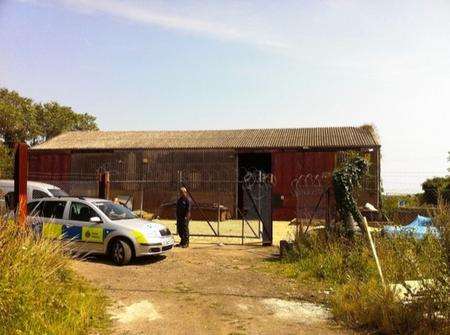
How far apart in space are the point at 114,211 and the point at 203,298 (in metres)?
5.07

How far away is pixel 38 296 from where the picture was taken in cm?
666

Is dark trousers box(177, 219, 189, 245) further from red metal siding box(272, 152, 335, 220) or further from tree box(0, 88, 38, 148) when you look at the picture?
tree box(0, 88, 38, 148)

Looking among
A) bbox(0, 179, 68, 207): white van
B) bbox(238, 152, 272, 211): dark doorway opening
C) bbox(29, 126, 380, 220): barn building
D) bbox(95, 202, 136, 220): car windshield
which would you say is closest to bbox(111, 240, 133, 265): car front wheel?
bbox(95, 202, 136, 220): car windshield

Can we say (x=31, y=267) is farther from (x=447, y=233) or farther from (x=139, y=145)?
(x=139, y=145)

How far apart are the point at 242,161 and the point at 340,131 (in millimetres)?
6724

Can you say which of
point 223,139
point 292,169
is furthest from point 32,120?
point 292,169

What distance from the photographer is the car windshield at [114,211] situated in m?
12.7

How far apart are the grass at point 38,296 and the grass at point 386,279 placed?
382 cm

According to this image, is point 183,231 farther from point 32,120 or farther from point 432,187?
point 32,120

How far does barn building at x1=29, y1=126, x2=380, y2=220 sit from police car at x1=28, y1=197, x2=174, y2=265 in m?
13.7

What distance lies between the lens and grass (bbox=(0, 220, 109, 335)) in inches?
238

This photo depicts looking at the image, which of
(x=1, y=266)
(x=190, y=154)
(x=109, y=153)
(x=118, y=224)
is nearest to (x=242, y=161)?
(x=190, y=154)

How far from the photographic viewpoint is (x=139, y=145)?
106 ft

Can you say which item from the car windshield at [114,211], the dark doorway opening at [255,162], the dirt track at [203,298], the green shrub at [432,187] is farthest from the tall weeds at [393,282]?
the dark doorway opening at [255,162]
